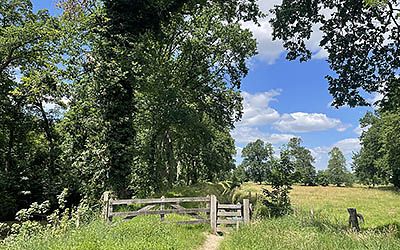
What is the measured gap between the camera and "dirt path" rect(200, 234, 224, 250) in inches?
374

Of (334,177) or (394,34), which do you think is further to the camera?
(334,177)

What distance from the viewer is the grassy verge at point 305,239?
728 centimetres

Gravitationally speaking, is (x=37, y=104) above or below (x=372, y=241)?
above

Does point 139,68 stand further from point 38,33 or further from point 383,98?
point 383,98

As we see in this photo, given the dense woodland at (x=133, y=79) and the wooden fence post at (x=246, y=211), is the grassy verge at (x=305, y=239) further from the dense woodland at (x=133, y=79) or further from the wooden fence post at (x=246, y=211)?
the dense woodland at (x=133, y=79)

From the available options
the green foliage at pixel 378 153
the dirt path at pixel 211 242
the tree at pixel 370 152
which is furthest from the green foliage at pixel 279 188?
the tree at pixel 370 152

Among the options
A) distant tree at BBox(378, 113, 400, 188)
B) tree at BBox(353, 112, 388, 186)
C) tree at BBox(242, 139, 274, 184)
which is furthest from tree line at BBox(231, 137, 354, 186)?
distant tree at BBox(378, 113, 400, 188)

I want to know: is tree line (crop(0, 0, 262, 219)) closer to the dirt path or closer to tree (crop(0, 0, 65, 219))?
tree (crop(0, 0, 65, 219))

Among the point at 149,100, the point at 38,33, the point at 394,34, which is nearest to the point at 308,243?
the point at 394,34

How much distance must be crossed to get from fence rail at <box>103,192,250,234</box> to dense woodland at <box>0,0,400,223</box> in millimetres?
2739

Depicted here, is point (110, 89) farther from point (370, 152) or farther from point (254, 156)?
point (254, 156)

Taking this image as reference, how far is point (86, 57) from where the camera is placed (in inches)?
637

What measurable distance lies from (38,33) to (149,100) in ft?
23.3

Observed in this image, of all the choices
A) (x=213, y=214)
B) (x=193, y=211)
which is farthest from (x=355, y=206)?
(x=193, y=211)
